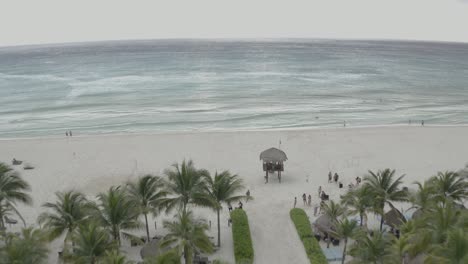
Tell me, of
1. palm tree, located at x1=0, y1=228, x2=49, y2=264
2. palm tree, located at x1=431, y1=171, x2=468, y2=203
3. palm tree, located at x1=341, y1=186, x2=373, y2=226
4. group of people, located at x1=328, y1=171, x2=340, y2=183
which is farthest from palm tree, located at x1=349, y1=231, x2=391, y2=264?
group of people, located at x1=328, y1=171, x2=340, y2=183

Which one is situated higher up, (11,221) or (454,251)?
(454,251)

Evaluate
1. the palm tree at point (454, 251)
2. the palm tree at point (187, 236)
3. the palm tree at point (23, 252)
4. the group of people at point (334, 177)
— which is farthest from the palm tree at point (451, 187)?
the palm tree at point (23, 252)

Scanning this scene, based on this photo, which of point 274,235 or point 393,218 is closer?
point 393,218

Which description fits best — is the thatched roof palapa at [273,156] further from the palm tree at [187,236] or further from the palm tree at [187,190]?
the palm tree at [187,236]

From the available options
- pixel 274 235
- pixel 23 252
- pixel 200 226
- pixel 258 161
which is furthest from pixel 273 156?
pixel 23 252

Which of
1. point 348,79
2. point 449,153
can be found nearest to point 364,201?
point 449,153

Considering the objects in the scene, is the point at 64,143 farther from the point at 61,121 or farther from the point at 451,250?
the point at 451,250

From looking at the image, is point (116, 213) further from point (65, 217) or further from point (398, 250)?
point (398, 250)
